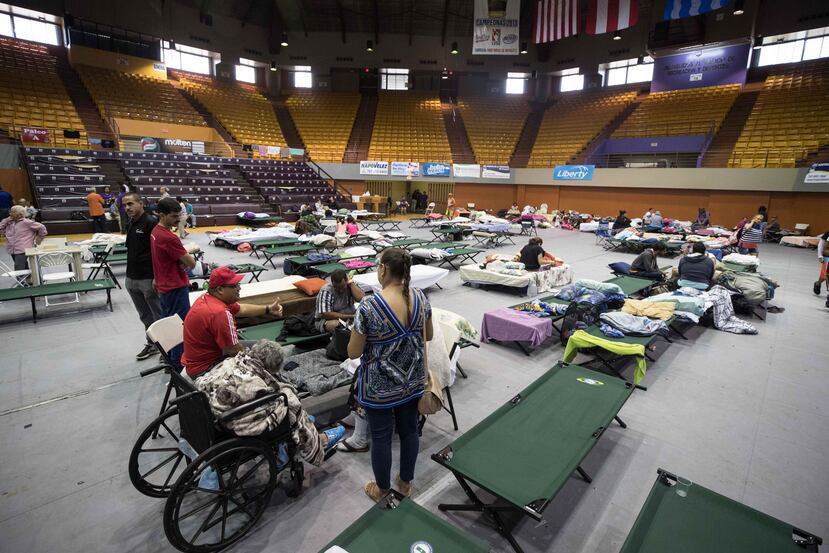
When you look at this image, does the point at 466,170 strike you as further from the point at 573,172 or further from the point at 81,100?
the point at 81,100

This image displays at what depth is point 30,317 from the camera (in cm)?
602

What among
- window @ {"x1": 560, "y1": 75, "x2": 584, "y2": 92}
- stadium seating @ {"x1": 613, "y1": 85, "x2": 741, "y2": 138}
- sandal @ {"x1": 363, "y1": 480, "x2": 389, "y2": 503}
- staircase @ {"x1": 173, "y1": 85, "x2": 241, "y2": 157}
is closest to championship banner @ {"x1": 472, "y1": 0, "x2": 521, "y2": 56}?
stadium seating @ {"x1": 613, "y1": 85, "x2": 741, "y2": 138}

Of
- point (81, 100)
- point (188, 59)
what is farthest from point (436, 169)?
point (81, 100)

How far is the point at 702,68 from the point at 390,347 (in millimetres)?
24244

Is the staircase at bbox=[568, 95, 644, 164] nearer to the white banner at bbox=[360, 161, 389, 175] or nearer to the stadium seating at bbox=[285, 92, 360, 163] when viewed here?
the white banner at bbox=[360, 161, 389, 175]

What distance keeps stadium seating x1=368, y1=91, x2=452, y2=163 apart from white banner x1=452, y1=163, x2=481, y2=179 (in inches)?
59.3

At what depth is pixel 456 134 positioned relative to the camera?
2522 cm

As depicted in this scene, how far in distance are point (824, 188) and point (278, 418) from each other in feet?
66.0

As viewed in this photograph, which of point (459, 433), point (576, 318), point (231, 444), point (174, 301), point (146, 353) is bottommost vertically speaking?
point (459, 433)

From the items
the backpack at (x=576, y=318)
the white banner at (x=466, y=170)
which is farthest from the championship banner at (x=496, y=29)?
the backpack at (x=576, y=318)

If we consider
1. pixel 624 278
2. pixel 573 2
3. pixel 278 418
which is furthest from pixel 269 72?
pixel 278 418

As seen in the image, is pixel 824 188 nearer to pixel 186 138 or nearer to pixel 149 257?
pixel 149 257

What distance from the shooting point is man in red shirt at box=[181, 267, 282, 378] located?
290 centimetres

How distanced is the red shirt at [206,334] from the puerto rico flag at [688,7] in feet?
60.7
